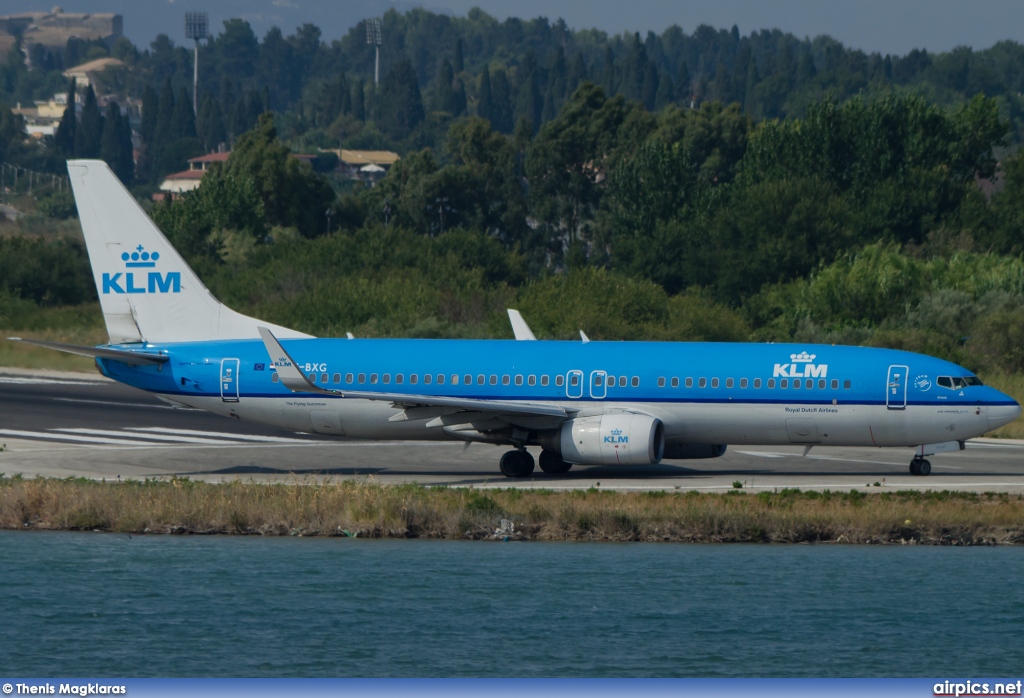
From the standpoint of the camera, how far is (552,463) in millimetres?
44062

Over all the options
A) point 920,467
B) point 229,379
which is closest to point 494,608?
point 229,379

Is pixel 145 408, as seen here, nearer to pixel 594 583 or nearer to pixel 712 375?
pixel 712 375

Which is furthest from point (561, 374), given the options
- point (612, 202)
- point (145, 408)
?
point (612, 202)

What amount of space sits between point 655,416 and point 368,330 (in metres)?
36.1

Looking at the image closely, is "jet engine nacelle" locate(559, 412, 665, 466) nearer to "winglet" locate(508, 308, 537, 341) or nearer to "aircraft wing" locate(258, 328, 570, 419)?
"aircraft wing" locate(258, 328, 570, 419)

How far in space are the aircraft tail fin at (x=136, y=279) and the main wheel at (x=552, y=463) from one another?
8.75 metres

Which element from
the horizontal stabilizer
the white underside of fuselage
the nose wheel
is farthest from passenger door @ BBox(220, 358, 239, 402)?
the nose wheel

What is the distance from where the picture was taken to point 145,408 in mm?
60562

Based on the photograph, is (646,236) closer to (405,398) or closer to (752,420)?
(752,420)

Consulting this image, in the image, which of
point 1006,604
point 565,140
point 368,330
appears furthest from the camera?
point 565,140

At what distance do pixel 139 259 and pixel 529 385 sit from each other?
41.6 ft

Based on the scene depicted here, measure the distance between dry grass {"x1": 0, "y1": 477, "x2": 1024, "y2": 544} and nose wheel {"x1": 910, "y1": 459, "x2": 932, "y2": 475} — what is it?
570cm

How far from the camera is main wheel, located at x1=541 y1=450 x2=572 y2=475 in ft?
145

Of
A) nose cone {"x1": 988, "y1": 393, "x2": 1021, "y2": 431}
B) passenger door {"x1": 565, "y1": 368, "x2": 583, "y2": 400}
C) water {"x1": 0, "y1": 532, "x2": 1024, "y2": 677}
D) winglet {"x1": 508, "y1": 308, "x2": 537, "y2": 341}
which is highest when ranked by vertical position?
winglet {"x1": 508, "y1": 308, "x2": 537, "y2": 341}
